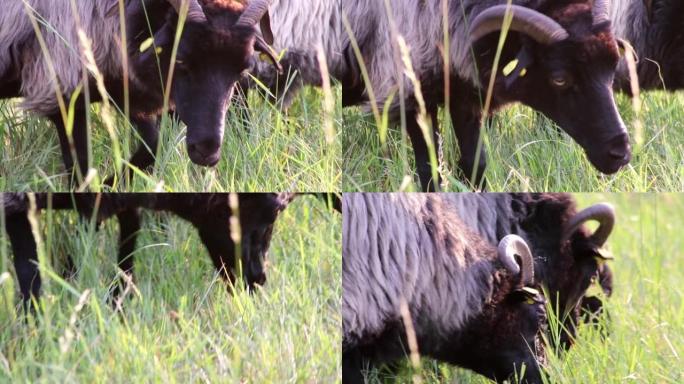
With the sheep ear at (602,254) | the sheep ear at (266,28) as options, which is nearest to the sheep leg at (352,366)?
the sheep ear at (602,254)

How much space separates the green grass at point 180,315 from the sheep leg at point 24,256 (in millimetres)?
36

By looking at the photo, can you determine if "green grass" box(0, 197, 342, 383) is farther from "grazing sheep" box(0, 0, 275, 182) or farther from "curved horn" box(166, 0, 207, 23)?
"curved horn" box(166, 0, 207, 23)

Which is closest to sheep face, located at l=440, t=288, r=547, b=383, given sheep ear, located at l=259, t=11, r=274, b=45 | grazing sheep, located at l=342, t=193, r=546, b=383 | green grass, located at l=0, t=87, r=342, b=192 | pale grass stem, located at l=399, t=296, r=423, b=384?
grazing sheep, located at l=342, t=193, r=546, b=383

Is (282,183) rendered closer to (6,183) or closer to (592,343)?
(6,183)

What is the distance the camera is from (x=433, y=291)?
313 centimetres

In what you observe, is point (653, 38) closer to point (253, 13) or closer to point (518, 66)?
point (518, 66)

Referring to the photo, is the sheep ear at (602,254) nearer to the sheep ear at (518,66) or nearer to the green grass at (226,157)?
the sheep ear at (518,66)

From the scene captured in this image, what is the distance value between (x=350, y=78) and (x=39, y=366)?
1345 millimetres

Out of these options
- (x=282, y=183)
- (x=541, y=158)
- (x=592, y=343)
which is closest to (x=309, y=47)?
(x=282, y=183)

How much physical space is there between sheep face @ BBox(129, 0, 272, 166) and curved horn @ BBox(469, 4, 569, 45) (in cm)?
74

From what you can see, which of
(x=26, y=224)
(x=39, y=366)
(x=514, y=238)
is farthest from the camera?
(x=514, y=238)

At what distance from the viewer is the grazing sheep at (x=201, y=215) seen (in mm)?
3068

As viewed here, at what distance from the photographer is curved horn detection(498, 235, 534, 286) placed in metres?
3.22

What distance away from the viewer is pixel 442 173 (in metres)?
3.15
